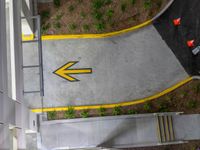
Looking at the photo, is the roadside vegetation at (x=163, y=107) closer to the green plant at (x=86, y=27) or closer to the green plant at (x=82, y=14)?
the green plant at (x=86, y=27)

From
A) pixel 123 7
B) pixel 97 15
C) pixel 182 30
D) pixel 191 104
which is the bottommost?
pixel 191 104

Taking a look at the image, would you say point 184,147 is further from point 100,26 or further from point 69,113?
point 100,26

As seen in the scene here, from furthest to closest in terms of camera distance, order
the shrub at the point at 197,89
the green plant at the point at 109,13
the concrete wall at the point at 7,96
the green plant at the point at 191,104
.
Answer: the green plant at the point at 109,13 < the shrub at the point at 197,89 < the green plant at the point at 191,104 < the concrete wall at the point at 7,96

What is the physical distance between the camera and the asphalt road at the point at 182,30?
11281mm

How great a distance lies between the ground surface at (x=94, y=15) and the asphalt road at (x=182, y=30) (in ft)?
2.00

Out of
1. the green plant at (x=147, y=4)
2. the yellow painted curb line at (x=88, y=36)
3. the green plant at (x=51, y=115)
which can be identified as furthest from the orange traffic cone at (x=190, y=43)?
the green plant at (x=51, y=115)

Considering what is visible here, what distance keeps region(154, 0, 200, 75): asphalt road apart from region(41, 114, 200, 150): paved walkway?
250 cm

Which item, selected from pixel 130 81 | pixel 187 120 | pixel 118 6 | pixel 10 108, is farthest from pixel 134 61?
pixel 10 108

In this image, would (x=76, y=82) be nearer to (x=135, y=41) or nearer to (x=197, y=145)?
(x=135, y=41)

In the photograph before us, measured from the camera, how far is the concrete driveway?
10.7 meters

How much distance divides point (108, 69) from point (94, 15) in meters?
2.13

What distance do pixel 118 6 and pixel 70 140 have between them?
5.35m

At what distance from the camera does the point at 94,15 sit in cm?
1116

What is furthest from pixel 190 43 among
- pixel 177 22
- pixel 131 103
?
pixel 131 103
